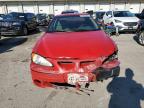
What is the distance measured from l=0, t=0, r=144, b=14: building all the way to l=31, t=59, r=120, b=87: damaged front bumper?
39.2 meters

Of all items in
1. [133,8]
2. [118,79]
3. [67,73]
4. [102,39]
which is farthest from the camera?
[133,8]

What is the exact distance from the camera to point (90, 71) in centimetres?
394

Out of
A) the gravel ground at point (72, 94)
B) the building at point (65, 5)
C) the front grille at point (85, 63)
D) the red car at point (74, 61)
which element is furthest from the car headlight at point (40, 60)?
the building at point (65, 5)

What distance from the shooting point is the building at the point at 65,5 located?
4191 cm

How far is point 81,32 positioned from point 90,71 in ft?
5.90

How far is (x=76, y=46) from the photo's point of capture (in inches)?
173

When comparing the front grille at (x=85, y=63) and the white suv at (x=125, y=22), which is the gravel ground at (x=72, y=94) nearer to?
the front grille at (x=85, y=63)

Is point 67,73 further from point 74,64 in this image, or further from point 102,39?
point 102,39

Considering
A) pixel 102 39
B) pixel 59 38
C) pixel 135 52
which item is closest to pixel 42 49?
pixel 59 38

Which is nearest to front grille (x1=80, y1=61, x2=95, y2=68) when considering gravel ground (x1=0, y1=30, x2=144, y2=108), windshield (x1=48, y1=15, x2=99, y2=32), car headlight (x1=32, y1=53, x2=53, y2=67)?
car headlight (x1=32, y1=53, x2=53, y2=67)

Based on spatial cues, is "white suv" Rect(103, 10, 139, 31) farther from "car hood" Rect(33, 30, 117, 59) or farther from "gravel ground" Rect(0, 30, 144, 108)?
"car hood" Rect(33, 30, 117, 59)

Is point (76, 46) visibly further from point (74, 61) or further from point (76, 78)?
point (76, 78)

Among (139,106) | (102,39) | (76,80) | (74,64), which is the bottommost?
(139,106)

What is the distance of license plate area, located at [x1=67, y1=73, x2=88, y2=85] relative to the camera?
154 inches
